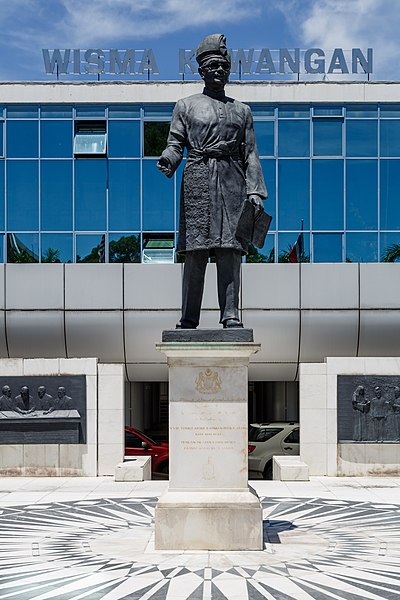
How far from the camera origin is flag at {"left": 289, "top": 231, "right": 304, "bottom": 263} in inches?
1024

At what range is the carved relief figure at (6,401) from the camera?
20.1m

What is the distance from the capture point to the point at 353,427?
19.9m

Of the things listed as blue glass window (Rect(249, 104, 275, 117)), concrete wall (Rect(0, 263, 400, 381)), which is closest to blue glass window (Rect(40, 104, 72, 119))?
concrete wall (Rect(0, 263, 400, 381))

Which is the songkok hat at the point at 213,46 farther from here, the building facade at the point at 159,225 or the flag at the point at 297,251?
the flag at the point at 297,251

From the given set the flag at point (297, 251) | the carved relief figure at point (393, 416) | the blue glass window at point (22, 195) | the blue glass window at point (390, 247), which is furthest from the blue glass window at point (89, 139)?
the carved relief figure at point (393, 416)

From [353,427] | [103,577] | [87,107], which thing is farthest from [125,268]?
[103,577]

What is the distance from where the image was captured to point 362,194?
86.4 ft

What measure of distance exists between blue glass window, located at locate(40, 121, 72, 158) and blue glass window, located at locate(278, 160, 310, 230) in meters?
7.00

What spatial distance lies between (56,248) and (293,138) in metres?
8.56

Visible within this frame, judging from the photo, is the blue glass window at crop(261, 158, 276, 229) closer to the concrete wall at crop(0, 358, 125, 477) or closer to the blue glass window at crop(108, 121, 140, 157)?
the blue glass window at crop(108, 121, 140, 157)

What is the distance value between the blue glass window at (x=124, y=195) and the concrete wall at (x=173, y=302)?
209 centimetres

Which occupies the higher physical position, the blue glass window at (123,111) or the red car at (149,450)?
the blue glass window at (123,111)

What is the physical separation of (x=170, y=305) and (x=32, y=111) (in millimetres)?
8148

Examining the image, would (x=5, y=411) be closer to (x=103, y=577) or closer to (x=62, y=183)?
(x=62, y=183)
